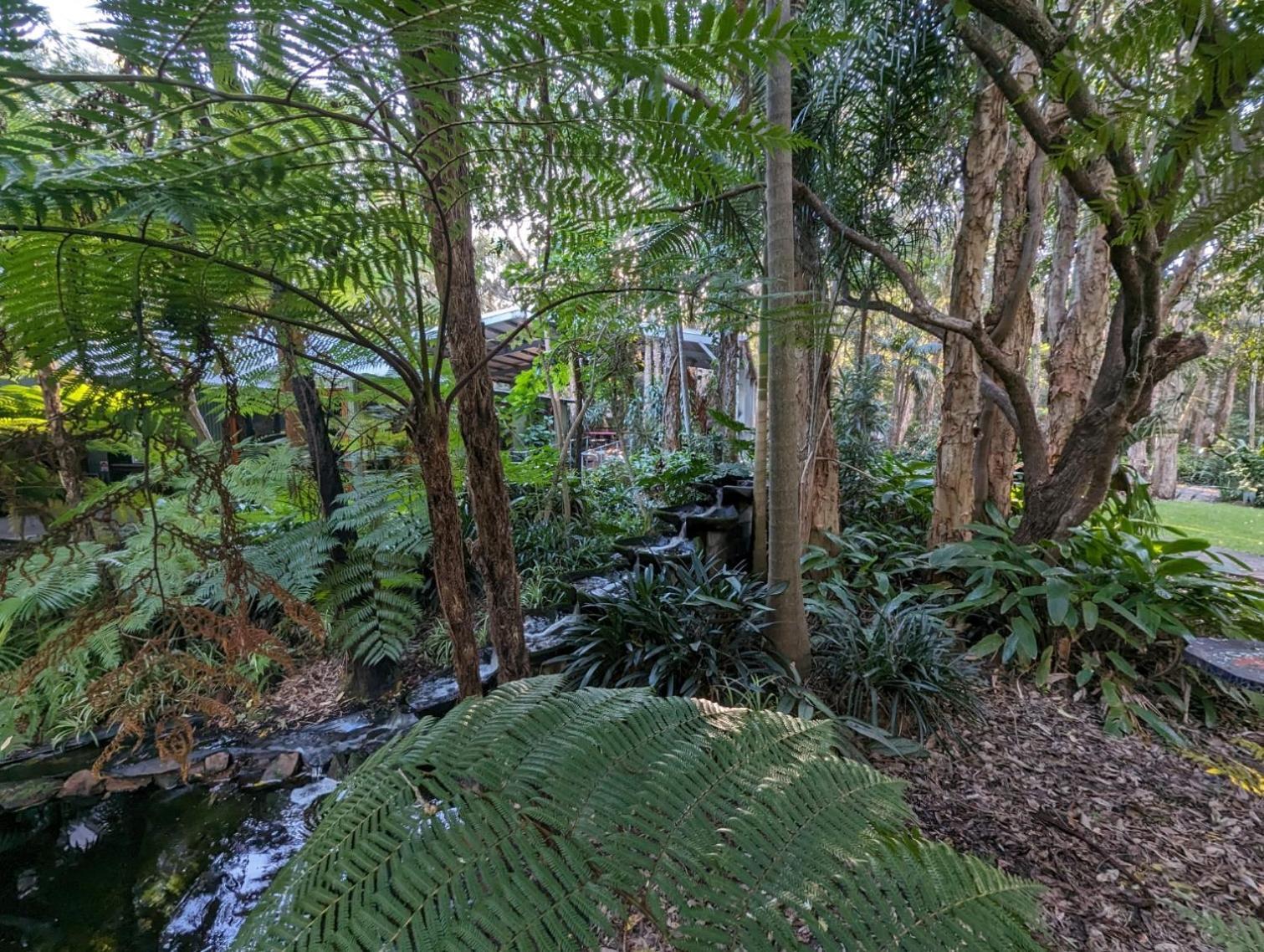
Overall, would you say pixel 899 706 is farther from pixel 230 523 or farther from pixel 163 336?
pixel 163 336

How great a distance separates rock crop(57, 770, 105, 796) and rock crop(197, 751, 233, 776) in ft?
1.31

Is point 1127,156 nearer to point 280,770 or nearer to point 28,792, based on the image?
point 280,770

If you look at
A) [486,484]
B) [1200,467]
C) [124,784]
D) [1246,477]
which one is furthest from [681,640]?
[1200,467]

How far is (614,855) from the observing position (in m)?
0.70

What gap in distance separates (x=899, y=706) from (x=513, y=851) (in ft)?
7.14

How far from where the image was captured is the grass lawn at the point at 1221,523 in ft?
18.3

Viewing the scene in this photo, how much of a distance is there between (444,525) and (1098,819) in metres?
2.33

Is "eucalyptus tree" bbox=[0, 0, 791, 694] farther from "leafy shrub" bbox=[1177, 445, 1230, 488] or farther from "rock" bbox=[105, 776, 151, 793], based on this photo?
"leafy shrub" bbox=[1177, 445, 1230, 488]

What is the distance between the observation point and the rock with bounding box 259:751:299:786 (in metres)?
2.37

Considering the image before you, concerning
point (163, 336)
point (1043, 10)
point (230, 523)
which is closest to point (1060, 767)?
point (1043, 10)

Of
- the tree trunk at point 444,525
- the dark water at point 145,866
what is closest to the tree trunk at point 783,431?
the tree trunk at point 444,525

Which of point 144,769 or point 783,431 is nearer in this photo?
point 783,431

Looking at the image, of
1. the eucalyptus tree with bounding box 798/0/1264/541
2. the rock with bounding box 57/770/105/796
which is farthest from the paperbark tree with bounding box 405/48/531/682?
the rock with bounding box 57/770/105/796

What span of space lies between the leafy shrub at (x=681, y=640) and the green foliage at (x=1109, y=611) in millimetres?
1180
